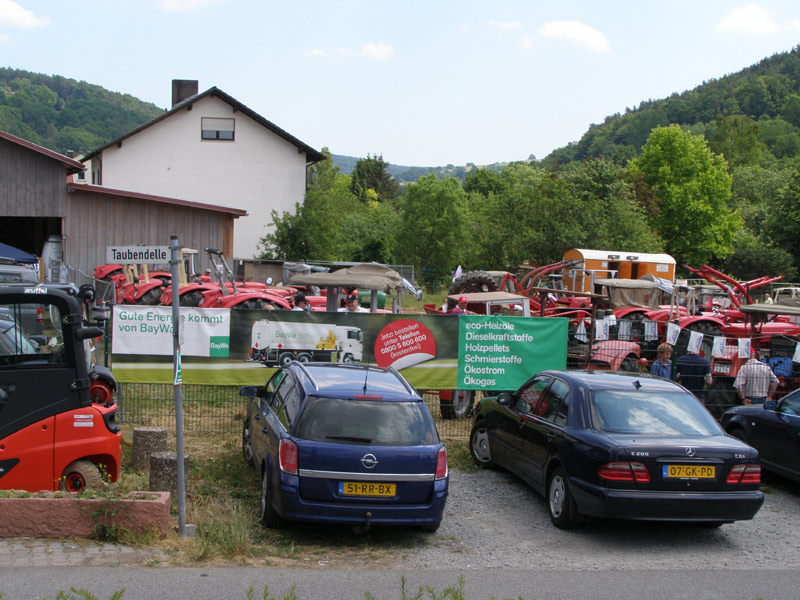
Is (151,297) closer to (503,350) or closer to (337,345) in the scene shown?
(337,345)

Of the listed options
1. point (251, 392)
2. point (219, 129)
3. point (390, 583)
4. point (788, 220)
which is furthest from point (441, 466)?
point (788, 220)

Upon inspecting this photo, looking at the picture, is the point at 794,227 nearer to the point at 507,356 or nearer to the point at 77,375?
the point at 507,356

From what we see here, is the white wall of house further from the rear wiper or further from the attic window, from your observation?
the rear wiper

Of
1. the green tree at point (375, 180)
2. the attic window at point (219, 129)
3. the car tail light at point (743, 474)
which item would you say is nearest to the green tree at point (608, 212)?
the attic window at point (219, 129)

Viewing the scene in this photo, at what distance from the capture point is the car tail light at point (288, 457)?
22.1 feet

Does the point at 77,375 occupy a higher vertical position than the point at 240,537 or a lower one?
higher

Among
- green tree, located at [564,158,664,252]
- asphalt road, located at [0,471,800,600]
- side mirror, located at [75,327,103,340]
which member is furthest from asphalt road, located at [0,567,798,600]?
green tree, located at [564,158,664,252]

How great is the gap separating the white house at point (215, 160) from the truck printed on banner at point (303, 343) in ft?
96.8

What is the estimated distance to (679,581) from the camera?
20.6ft

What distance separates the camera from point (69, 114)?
129125 millimetres

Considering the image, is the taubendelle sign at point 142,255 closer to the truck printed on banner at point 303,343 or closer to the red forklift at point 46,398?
the red forklift at point 46,398

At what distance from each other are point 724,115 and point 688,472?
15054 centimetres

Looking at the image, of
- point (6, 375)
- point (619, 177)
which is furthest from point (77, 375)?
point (619, 177)

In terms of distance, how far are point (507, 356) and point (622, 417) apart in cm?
386
